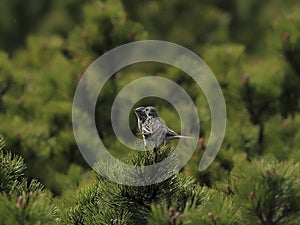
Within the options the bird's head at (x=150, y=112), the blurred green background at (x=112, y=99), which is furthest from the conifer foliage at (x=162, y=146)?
the bird's head at (x=150, y=112)

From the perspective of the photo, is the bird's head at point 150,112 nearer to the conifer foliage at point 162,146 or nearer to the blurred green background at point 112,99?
the conifer foliage at point 162,146

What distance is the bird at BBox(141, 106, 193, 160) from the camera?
1.91 m

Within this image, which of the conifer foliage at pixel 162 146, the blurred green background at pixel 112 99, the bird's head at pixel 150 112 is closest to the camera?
the conifer foliage at pixel 162 146

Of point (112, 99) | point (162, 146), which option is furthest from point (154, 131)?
point (112, 99)

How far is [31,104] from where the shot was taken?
3.36 metres

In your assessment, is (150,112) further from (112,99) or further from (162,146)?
(112,99)

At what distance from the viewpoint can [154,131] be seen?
77.0 inches

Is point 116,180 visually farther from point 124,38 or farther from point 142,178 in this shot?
point 124,38

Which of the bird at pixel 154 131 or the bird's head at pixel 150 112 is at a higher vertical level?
the bird's head at pixel 150 112

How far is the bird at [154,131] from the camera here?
1.91m

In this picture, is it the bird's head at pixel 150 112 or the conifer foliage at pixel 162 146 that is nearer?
the conifer foliage at pixel 162 146

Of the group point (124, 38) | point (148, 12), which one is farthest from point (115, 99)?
point (148, 12)

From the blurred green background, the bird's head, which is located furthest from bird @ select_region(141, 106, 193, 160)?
the blurred green background

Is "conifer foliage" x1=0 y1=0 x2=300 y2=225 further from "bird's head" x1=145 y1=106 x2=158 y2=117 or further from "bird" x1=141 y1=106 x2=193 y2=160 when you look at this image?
"bird's head" x1=145 y1=106 x2=158 y2=117
